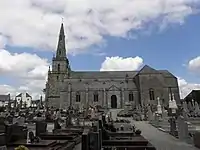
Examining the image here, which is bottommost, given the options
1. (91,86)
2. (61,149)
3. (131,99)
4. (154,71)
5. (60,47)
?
(61,149)

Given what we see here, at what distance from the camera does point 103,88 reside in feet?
221

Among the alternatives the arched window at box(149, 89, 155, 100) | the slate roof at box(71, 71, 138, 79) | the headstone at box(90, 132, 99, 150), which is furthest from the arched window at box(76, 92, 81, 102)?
the headstone at box(90, 132, 99, 150)

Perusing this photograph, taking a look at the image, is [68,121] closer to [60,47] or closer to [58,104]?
[58,104]

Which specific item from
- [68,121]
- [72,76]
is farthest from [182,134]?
[72,76]

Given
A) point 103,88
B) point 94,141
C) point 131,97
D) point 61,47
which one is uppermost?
point 61,47

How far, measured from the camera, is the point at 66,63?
7256 centimetres

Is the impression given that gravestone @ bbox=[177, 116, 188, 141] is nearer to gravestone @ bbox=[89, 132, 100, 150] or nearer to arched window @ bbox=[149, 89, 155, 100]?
gravestone @ bbox=[89, 132, 100, 150]

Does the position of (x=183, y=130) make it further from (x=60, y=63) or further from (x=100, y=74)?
(x=100, y=74)

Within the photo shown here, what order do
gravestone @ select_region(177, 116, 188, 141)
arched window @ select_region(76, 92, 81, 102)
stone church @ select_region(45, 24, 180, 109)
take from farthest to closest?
arched window @ select_region(76, 92, 81, 102) < stone church @ select_region(45, 24, 180, 109) < gravestone @ select_region(177, 116, 188, 141)

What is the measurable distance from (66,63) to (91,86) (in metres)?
11.7

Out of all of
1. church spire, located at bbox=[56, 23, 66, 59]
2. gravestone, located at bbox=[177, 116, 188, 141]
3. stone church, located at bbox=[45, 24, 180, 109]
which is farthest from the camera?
church spire, located at bbox=[56, 23, 66, 59]

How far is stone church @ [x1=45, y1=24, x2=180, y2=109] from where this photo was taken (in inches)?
2586

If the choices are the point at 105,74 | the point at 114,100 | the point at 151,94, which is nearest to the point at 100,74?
the point at 105,74

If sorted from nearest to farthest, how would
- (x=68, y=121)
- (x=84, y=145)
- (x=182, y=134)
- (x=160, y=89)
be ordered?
(x=84, y=145) → (x=182, y=134) → (x=68, y=121) → (x=160, y=89)
